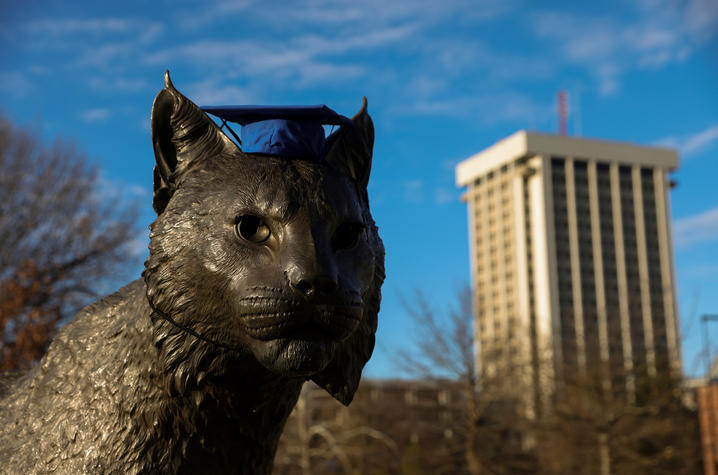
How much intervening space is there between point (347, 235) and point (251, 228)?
0.92 feet

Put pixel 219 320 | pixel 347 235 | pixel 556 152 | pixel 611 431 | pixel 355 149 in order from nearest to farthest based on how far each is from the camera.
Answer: pixel 219 320 → pixel 347 235 → pixel 355 149 → pixel 611 431 → pixel 556 152

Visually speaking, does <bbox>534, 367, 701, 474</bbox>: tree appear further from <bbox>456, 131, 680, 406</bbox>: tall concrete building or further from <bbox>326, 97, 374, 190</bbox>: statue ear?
<bbox>456, 131, 680, 406</bbox>: tall concrete building

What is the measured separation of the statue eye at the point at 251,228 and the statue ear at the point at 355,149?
0.36 meters

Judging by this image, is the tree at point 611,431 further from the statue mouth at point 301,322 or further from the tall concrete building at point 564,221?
the tall concrete building at point 564,221

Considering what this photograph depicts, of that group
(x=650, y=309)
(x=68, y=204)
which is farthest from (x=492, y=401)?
(x=68, y=204)

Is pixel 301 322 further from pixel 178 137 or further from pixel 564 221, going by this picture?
pixel 564 221

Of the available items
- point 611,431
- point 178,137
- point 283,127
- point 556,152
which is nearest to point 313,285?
point 283,127

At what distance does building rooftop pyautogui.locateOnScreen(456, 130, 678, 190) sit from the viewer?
311 feet

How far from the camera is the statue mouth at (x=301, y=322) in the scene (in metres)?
2.04

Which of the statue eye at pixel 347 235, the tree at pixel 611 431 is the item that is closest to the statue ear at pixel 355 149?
the statue eye at pixel 347 235

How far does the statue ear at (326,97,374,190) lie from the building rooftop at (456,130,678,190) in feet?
307

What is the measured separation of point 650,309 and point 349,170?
108ft

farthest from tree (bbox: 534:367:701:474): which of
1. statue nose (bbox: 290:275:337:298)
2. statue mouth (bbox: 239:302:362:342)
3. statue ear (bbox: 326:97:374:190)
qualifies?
statue nose (bbox: 290:275:337:298)

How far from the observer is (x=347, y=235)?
2.27 m
